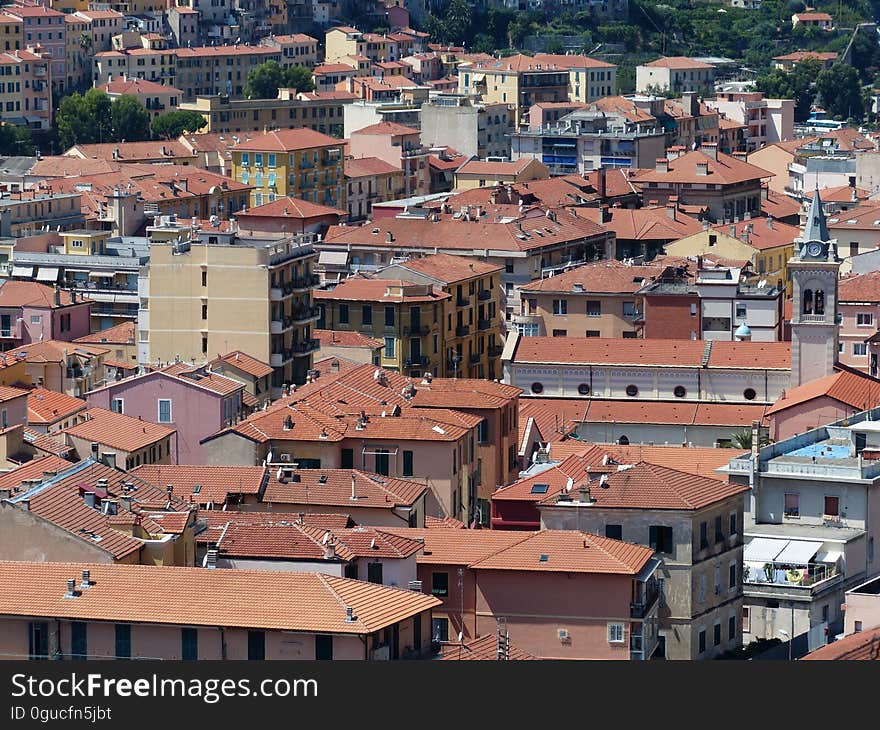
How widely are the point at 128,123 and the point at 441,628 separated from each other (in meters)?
117

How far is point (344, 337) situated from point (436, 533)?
3200 cm

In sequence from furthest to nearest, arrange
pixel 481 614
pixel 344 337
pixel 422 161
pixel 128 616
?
pixel 422 161 → pixel 344 337 → pixel 481 614 → pixel 128 616

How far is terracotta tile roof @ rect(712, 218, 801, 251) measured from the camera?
108812 mm

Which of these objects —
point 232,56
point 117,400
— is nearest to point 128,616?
point 117,400

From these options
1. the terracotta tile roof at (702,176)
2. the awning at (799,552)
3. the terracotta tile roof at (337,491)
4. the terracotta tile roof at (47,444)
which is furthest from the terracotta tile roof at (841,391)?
the terracotta tile roof at (702,176)

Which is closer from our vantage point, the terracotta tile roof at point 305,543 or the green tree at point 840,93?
the terracotta tile roof at point 305,543

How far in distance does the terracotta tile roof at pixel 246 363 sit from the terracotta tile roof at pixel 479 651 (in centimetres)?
2658

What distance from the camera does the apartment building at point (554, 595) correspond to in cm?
5181

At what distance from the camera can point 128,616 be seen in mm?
45438

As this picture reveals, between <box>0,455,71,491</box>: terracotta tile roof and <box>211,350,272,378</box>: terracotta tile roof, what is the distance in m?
16.6

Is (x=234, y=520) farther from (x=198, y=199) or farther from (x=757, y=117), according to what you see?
(x=757, y=117)

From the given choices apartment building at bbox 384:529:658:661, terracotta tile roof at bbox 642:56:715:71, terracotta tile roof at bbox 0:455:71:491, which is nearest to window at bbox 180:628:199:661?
apartment building at bbox 384:529:658:661

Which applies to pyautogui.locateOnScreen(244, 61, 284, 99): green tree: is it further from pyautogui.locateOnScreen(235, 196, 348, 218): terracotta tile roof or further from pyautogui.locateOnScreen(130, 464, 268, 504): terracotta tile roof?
pyautogui.locateOnScreen(130, 464, 268, 504): terracotta tile roof

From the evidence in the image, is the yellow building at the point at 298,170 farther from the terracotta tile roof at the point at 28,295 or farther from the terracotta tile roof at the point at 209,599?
the terracotta tile roof at the point at 209,599
